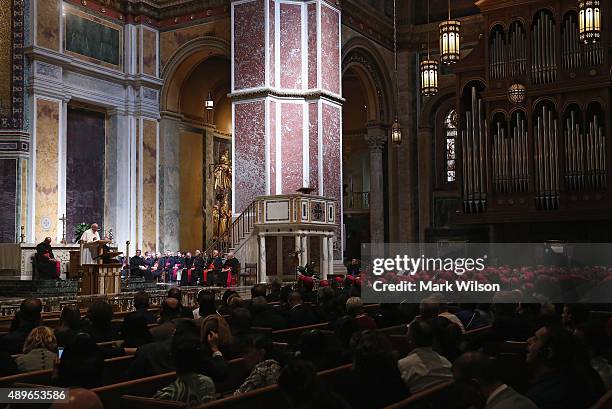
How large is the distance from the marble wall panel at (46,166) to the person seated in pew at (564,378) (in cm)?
1679

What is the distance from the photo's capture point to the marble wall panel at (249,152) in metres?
20.1

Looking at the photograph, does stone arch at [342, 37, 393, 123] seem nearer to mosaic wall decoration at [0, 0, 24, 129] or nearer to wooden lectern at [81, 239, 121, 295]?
mosaic wall decoration at [0, 0, 24, 129]

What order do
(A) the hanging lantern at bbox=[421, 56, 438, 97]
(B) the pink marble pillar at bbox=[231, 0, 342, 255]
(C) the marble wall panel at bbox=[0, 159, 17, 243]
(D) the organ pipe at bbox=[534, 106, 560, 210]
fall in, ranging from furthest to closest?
(B) the pink marble pillar at bbox=[231, 0, 342, 255] < (C) the marble wall panel at bbox=[0, 159, 17, 243] < (D) the organ pipe at bbox=[534, 106, 560, 210] < (A) the hanging lantern at bbox=[421, 56, 438, 97]

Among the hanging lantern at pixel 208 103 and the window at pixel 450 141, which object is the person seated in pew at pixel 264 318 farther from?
the window at pixel 450 141

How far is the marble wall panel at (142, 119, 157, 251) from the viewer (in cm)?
2241

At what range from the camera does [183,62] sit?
915 inches

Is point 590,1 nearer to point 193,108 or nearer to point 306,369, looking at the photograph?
point 306,369

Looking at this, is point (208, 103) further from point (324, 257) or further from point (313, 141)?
point (324, 257)

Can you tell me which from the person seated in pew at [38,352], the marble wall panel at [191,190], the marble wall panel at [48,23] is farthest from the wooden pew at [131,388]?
the marble wall panel at [191,190]

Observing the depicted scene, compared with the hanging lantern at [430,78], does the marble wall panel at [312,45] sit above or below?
above

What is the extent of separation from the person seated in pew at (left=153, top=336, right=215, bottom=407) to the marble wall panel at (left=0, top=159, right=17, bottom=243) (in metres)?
15.8

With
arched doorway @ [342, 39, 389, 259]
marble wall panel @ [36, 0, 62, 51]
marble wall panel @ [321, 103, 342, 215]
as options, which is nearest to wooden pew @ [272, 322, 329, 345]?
marble wall panel @ [321, 103, 342, 215]

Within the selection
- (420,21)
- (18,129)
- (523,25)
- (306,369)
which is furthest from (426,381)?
(420,21)

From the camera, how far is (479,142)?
18.2 metres
